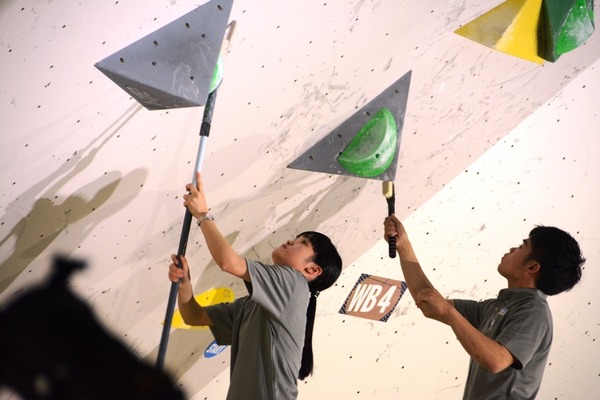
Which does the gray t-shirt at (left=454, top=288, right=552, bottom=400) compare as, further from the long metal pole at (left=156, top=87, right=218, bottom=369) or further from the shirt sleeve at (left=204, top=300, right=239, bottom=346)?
the long metal pole at (left=156, top=87, right=218, bottom=369)

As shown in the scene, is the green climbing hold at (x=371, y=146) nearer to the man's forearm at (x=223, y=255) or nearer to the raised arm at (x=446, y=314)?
the raised arm at (x=446, y=314)

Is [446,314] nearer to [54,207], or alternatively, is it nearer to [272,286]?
A: [272,286]

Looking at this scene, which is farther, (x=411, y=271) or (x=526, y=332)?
(x=411, y=271)

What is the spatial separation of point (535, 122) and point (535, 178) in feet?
0.63

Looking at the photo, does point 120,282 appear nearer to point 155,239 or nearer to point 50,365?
point 155,239

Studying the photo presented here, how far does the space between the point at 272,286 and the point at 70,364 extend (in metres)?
1.04

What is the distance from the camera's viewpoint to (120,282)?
1969 mm

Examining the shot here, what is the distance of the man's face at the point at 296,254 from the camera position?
182cm

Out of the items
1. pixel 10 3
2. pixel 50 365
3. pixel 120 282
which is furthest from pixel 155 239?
pixel 50 365

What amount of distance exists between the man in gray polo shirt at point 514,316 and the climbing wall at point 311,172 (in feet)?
1.35

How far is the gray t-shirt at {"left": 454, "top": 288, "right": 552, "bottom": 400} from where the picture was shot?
1660 millimetres

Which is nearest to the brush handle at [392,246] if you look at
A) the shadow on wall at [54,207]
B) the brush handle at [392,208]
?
the brush handle at [392,208]

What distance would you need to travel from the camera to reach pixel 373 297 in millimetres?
2344

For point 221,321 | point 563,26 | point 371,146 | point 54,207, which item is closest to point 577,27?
point 563,26
